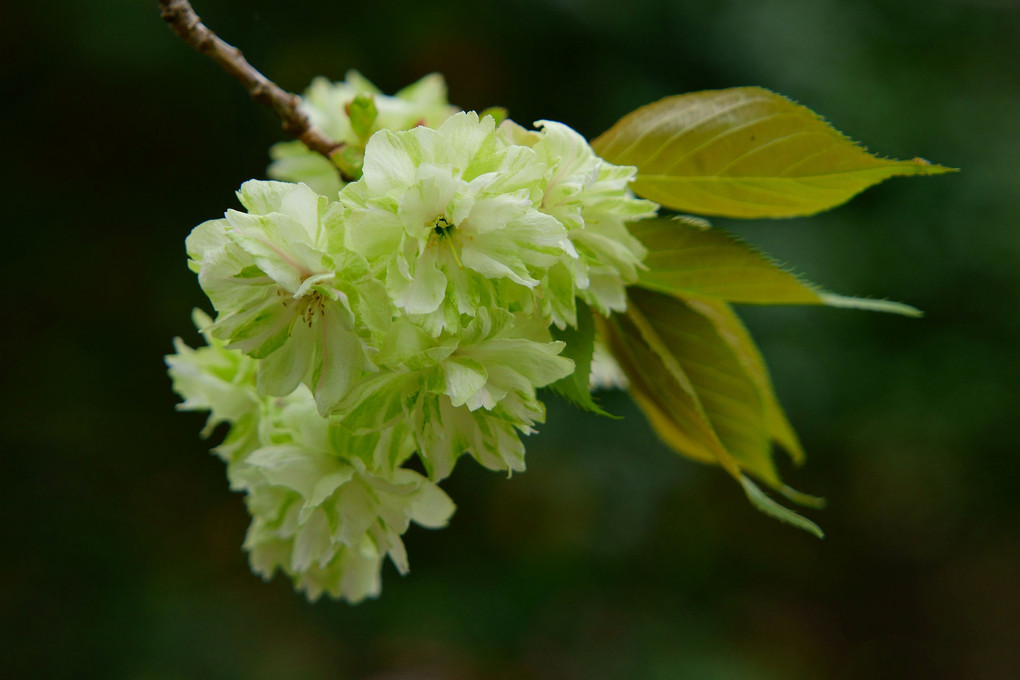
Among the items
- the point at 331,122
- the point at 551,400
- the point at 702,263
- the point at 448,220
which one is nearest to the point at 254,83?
the point at 331,122

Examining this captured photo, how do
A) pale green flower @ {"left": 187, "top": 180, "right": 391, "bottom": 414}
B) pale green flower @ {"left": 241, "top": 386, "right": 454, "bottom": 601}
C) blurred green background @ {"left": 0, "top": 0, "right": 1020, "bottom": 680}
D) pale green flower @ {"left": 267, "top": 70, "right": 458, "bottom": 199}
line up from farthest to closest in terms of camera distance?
blurred green background @ {"left": 0, "top": 0, "right": 1020, "bottom": 680} → pale green flower @ {"left": 267, "top": 70, "right": 458, "bottom": 199} → pale green flower @ {"left": 241, "top": 386, "right": 454, "bottom": 601} → pale green flower @ {"left": 187, "top": 180, "right": 391, "bottom": 414}

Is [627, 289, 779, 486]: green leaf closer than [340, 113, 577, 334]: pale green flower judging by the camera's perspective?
No

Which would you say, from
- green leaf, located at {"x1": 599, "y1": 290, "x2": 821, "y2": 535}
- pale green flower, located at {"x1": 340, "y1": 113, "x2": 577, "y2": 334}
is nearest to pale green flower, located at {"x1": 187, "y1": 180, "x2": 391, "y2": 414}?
pale green flower, located at {"x1": 340, "y1": 113, "x2": 577, "y2": 334}

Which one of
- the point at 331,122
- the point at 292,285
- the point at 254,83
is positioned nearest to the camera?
the point at 292,285

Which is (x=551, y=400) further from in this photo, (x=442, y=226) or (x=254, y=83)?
(x=442, y=226)

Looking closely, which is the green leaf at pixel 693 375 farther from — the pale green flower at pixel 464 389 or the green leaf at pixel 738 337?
the pale green flower at pixel 464 389

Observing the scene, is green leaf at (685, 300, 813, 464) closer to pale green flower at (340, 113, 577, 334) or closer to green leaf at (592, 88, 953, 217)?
green leaf at (592, 88, 953, 217)

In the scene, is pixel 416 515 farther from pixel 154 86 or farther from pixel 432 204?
pixel 154 86
